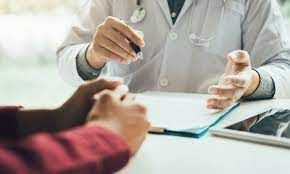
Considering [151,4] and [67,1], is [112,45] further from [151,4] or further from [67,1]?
[67,1]

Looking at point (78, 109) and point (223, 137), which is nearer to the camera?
point (78, 109)

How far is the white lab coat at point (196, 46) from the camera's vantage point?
112 centimetres

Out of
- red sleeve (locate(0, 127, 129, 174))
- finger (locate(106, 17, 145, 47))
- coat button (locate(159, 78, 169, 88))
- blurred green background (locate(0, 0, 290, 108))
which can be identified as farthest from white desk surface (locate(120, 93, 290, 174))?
Result: blurred green background (locate(0, 0, 290, 108))

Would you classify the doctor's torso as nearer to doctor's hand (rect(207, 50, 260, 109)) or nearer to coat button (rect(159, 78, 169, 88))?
coat button (rect(159, 78, 169, 88))

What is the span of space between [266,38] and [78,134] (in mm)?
795

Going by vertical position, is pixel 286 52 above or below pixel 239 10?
below

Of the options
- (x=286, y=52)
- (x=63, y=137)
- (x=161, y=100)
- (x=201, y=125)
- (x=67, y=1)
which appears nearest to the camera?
(x=63, y=137)

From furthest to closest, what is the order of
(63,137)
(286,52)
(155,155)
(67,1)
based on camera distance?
(67,1) < (286,52) < (155,155) < (63,137)

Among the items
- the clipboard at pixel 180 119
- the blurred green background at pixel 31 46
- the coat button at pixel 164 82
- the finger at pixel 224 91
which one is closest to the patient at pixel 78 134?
the clipboard at pixel 180 119

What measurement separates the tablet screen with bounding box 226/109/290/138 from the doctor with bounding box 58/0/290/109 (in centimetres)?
26

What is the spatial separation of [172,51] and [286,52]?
0.93 feet

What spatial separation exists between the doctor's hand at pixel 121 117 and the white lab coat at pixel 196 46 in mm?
591

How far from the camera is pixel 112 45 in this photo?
966 millimetres

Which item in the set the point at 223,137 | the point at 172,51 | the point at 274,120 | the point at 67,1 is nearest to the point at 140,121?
the point at 223,137
